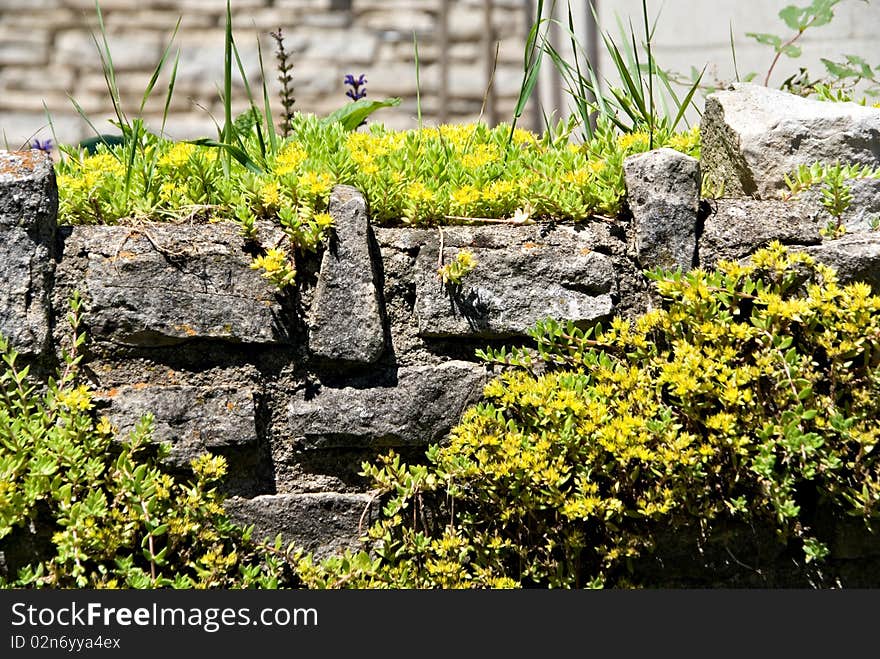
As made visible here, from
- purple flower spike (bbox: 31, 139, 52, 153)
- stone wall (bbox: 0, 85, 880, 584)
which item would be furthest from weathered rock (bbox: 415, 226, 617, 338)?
purple flower spike (bbox: 31, 139, 52, 153)

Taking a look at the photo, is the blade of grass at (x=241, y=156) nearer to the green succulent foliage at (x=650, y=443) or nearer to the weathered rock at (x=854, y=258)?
the green succulent foliage at (x=650, y=443)

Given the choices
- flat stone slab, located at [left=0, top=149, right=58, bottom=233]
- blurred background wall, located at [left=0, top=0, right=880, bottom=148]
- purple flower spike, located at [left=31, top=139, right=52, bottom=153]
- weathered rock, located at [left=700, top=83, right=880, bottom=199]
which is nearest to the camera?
flat stone slab, located at [left=0, top=149, right=58, bottom=233]

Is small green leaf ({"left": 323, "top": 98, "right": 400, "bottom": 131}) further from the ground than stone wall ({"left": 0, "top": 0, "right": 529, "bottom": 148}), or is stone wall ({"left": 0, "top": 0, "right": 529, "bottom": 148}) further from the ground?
stone wall ({"left": 0, "top": 0, "right": 529, "bottom": 148})

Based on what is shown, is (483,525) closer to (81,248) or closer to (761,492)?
(761,492)

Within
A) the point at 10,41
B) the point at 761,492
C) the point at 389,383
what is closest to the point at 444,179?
the point at 389,383

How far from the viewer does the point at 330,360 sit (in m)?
1.92

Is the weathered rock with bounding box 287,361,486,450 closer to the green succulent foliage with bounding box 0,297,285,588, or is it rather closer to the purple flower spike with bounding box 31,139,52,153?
the green succulent foliage with bounding box 0,297,285,588

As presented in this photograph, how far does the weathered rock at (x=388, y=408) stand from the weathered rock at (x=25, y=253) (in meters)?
0.58

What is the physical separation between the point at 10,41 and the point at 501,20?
3.15 metres

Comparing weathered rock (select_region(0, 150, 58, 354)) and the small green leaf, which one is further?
the small green leaf

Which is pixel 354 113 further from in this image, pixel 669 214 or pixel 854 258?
pixel 854 258

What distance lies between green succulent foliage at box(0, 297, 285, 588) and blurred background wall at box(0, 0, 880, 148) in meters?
3.93

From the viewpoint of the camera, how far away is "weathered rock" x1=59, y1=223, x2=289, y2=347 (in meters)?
1.87

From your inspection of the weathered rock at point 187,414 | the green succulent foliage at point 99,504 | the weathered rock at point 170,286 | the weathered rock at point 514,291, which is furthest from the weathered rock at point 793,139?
the green succulent foliage at point 99,504
